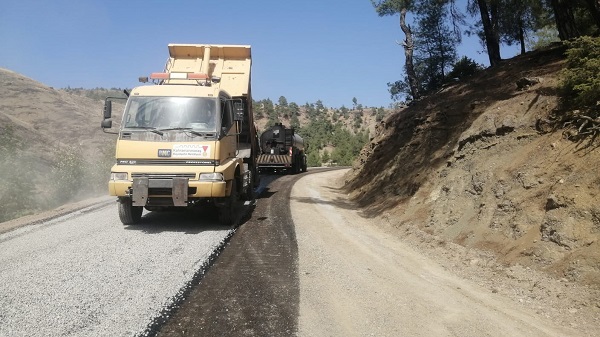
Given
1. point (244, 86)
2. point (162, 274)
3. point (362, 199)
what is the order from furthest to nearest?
point (362, 199) < point (244, 86) < point (162, 274)

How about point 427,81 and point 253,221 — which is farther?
point 427,81

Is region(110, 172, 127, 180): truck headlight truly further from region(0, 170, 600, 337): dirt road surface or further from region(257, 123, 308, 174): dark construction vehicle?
region(257, 123, 308, 174): dark construction vehicle

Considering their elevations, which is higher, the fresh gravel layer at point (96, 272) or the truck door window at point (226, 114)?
the truck door window at point (226, 114)

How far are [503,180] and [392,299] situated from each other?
401 centimetres

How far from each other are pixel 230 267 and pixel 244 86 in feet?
22.4

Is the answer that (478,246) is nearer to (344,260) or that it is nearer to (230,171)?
(344,260)

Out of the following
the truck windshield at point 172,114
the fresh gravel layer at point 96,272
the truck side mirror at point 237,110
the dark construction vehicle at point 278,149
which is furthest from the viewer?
the dark construction vehicle at point 278,149

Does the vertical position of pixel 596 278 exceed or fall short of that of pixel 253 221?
it falls short

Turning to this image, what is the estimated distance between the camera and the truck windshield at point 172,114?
27.9 ft

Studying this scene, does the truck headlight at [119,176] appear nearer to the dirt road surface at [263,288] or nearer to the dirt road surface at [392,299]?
the dirt road surface at [263,288]

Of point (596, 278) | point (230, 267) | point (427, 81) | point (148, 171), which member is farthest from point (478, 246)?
point (427, 81)

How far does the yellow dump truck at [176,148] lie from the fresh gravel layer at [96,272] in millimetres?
735

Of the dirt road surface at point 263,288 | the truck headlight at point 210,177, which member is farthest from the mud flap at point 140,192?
the truck headlight at point 210,177

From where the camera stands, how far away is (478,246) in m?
6.89
